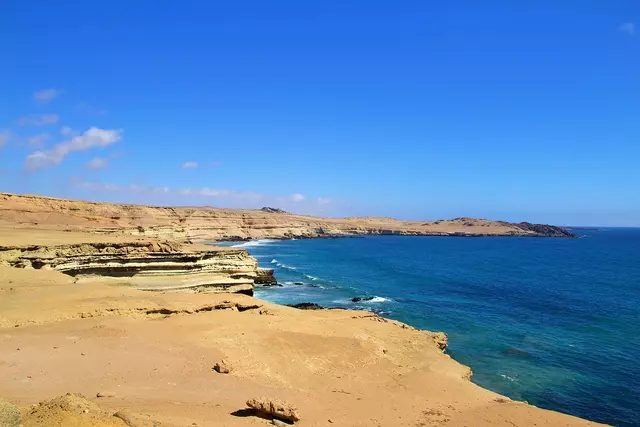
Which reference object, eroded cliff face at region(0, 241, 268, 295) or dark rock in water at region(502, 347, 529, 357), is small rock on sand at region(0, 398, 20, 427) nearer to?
eroded cliff face at region(0, 241, 268, 295)

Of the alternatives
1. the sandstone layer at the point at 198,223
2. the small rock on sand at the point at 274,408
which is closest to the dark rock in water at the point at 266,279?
the sandstone layer at the point at 198,223

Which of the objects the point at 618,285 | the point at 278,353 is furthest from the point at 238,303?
the point at 618,285

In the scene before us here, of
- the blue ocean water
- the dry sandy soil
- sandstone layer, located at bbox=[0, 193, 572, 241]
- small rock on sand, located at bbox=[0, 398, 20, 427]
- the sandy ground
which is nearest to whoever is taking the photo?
small rock on sand, located at bbox=[0, 398, 20, 427]

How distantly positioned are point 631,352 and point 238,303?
2242cm

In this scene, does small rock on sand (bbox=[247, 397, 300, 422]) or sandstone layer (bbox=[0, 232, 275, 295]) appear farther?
sandstone layer (bbox=[0, 232, 275, 295])

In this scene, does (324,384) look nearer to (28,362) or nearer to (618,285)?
(28,362)

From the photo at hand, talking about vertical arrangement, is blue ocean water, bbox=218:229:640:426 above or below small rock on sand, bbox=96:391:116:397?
below

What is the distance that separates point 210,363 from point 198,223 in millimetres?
95240

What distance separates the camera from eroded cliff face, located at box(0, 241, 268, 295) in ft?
79.7

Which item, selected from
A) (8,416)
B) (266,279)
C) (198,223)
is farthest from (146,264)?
(198,223)

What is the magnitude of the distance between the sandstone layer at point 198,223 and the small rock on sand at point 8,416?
1542 inches

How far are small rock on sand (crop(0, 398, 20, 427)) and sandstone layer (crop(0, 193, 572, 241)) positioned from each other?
39.2 meters

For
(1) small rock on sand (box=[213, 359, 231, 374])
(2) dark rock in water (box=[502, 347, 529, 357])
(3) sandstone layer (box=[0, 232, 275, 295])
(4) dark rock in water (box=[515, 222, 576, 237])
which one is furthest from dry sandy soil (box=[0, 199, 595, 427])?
(4) dark rock in water (box=[515, 222, 576, 237])

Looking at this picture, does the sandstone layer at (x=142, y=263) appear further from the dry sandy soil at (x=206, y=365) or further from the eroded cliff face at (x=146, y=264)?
the dry sandy soil at (x=206, y=365)
